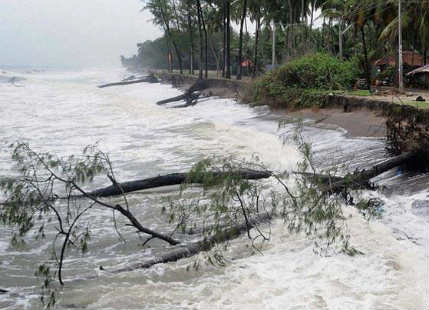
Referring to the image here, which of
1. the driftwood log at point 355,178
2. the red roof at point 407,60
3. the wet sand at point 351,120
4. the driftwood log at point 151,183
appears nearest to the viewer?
the driftwood log at point 355,178

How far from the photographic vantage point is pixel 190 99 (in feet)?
114

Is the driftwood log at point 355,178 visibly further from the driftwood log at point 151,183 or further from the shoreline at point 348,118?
the shoreline at point 348,118

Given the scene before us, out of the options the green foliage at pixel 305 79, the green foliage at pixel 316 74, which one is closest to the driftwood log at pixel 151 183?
the green foliage at pixel 305 79

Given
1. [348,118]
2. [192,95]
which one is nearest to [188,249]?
[348,118]

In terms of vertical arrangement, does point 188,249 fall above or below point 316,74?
below

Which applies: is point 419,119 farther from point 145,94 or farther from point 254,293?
point 145,94

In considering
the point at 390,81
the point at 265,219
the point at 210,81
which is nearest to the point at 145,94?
the point at 210,81

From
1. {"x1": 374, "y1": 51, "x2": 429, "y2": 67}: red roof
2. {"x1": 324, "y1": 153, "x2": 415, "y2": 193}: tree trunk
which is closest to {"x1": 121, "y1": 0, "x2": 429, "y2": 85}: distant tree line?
{"x1": 374, "y1": 51, "x2": 429, "y2": 67}: red roof

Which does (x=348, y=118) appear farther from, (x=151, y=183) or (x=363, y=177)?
(x=151, y=183)

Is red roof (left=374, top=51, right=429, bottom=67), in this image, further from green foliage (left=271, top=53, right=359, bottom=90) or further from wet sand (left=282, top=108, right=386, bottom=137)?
wet sand (left=282, top=108, right=386, bottom=137)

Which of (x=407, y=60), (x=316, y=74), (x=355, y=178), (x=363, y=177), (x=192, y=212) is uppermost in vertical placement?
(x=407, y=60)

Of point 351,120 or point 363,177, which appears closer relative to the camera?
point 363,177

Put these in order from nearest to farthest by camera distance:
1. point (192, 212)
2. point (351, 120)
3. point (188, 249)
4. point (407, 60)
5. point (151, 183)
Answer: point (188, 249)
point (192, 212)
point (151, 183)
point (351, 120)
point (407, 60)

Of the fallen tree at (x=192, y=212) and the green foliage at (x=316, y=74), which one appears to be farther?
the green foliage at (x=316, y=74)
